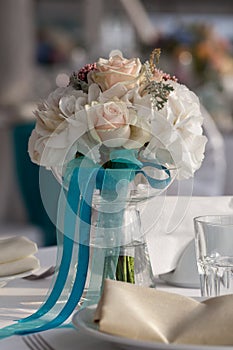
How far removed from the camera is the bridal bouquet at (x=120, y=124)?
116cm

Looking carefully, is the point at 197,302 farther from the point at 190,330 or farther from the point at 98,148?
the point at 98,148

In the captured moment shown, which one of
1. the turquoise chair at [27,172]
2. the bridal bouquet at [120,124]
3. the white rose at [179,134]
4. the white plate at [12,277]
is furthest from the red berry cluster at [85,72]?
the turquoise chair at [27,172]

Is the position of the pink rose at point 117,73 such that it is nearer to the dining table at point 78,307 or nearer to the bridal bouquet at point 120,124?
the bridal bouquet at point 120,124

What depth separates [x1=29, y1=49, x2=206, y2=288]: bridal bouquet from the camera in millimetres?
1163

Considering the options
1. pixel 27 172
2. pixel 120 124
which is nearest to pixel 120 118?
pixel 120 124

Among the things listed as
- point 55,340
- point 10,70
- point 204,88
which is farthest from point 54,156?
point 10,70

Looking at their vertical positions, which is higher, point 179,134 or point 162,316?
point 179,134

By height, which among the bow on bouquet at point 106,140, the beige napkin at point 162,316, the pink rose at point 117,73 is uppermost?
the pink rose at point 117,73

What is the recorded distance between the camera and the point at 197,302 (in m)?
1.00

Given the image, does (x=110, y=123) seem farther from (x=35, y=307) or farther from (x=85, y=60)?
(x=85, y=60)

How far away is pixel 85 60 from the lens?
6246 mm

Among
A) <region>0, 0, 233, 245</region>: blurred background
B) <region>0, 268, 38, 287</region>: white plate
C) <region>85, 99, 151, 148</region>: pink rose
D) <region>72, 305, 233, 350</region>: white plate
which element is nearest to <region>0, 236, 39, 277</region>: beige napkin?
<region>0, 268, 38, 287</region>: white plate

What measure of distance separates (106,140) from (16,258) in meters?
0.30

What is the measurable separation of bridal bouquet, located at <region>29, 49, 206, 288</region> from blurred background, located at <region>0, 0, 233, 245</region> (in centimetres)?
9
